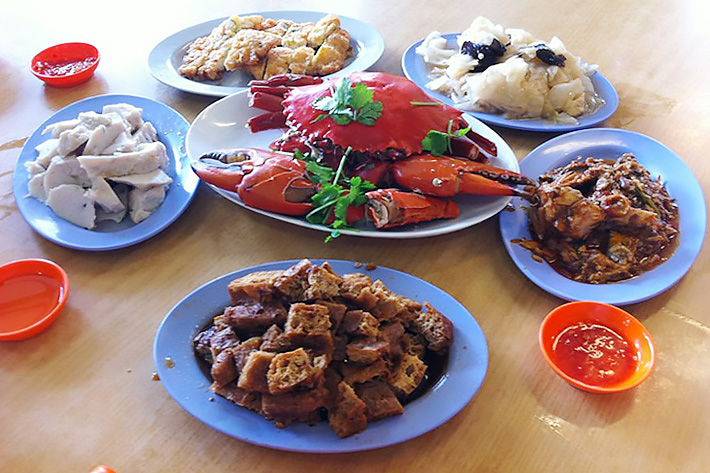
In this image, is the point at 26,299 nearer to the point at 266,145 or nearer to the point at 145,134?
the point at 145,134

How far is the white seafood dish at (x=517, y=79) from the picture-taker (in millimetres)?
2002

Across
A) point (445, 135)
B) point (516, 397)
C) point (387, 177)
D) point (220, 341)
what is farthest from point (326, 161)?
point (516, 397)

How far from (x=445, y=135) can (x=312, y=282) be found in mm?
746

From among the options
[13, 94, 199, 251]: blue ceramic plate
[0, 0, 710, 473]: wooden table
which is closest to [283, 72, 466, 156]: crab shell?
[0, 0, 710, 473]: wooden table

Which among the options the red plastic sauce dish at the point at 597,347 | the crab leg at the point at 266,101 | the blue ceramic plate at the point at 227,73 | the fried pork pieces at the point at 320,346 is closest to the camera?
the fried pork pieces at the point at 320,346

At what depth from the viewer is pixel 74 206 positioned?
5.37 feet

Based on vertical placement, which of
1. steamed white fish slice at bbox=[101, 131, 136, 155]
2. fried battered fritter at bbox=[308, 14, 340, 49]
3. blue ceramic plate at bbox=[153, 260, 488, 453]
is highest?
fried battered fritter at bbox=[308, 14, 340, 49]

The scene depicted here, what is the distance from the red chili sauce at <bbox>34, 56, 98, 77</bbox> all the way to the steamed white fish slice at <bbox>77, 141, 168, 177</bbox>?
89 centimetres

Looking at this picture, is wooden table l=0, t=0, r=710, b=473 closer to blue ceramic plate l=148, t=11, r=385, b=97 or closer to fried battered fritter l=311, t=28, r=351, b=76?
blue ceramic plate l=148, t=11, r=385, b=97

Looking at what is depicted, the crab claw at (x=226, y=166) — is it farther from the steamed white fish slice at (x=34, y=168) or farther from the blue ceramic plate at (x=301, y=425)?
the steamed white fish slice at (x=34, y=168)

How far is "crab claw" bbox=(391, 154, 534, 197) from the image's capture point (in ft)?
5.23

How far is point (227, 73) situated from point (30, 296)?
125cm

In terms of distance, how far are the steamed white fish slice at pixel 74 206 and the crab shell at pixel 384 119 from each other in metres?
0.67

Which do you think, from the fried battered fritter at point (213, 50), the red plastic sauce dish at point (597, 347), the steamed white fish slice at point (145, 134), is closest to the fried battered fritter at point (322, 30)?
the fried battered fritter at point (213, 50)
